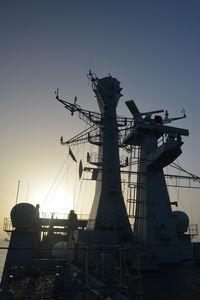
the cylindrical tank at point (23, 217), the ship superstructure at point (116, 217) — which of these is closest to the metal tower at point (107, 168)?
the ship superstructure at point (116, 217)

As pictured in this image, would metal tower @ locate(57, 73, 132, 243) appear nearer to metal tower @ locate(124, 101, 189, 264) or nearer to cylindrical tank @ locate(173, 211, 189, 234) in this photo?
metal tower @ locate(124, 101, 189, 264)

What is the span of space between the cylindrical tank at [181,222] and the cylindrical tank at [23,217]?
14.4 metres

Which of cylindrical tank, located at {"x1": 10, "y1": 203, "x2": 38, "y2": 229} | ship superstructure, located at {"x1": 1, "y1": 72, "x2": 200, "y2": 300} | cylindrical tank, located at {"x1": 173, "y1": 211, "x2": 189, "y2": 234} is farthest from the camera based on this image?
cylindrical tank, located at {"x1": 173, "y1": 211, "x2": 189, "y2": 234}

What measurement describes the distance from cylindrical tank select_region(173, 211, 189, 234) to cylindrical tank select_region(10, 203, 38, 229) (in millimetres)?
14418

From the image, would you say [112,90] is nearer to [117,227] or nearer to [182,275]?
[117,227]

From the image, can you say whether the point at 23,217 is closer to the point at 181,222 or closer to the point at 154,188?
the point at 154,188

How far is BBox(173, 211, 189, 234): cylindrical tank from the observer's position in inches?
1110

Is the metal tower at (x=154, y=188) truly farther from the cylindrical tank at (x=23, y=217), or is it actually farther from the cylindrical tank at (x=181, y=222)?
the cylindrical tank at (x=23, y=217)

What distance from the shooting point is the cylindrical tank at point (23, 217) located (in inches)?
944

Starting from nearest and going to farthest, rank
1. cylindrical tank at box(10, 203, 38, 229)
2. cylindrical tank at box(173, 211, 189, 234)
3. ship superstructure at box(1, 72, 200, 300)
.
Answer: ship superstructure at box(1, 72, 200, 300) < cylindrical tank at box(10, 203, 38, 229) < cylindrical tank at box(173, 211, 189, 234)

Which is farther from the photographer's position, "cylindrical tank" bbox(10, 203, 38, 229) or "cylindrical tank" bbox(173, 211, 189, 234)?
"cylindrical tank" bbox(173, 211, 189, 234)

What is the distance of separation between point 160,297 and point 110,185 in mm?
14611

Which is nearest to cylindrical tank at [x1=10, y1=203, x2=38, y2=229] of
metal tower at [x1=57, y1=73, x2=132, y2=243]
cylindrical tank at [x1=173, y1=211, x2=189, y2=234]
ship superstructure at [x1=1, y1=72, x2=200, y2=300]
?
ship superstructure at [x1=1, y1=72, x2=200, y2=300]

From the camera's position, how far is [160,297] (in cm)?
1180
